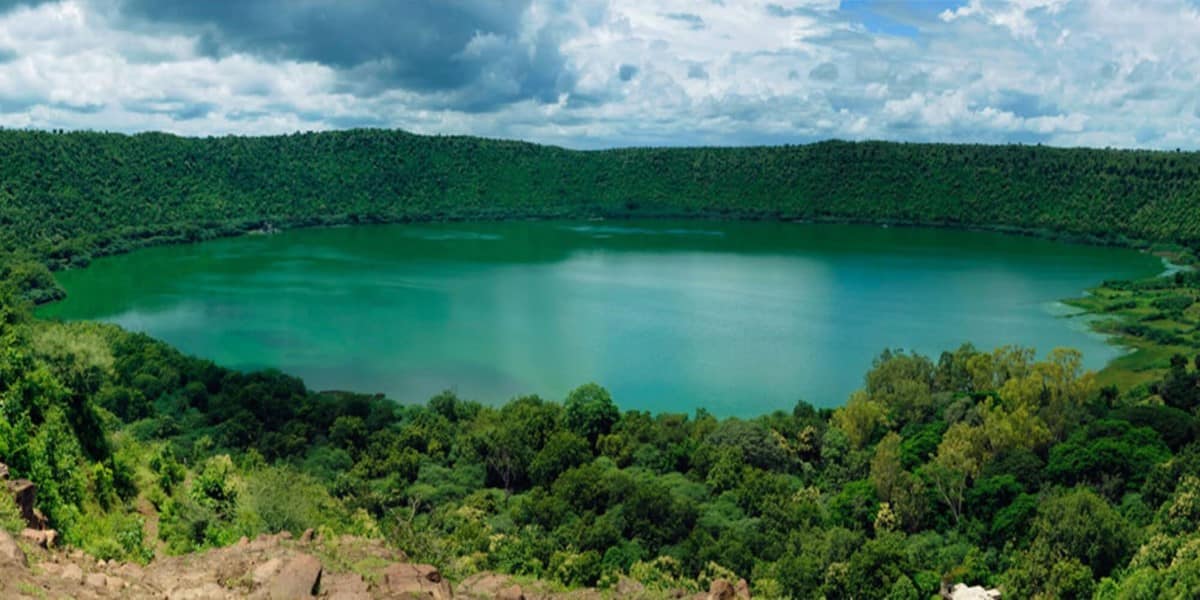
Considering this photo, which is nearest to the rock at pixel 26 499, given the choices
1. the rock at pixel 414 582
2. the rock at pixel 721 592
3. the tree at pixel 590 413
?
the rock at pixel 414 582

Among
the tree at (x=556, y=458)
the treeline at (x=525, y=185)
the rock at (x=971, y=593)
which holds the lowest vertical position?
the rock at (x=971, y=593)

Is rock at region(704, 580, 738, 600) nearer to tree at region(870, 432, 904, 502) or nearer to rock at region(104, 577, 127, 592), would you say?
rock at region(104, 577, 127, 592)

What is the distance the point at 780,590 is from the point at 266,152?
146264 millimetres

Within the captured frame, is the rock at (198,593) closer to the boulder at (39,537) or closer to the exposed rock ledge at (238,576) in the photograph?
the exposed rock ledge at (238,576)

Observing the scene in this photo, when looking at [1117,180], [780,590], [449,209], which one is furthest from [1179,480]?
[449,209]

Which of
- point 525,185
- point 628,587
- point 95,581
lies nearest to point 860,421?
point 628,587

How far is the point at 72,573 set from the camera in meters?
Answer: 12.1

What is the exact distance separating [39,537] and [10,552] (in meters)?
1.99

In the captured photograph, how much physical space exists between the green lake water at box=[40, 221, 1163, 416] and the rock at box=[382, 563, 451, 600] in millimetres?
28902

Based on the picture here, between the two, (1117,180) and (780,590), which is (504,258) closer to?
(780,590)

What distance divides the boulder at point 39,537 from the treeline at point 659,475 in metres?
0.37

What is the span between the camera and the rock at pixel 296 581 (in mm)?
12766

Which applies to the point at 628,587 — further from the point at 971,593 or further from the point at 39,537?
the point at 39,537

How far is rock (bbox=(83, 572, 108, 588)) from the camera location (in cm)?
1198
